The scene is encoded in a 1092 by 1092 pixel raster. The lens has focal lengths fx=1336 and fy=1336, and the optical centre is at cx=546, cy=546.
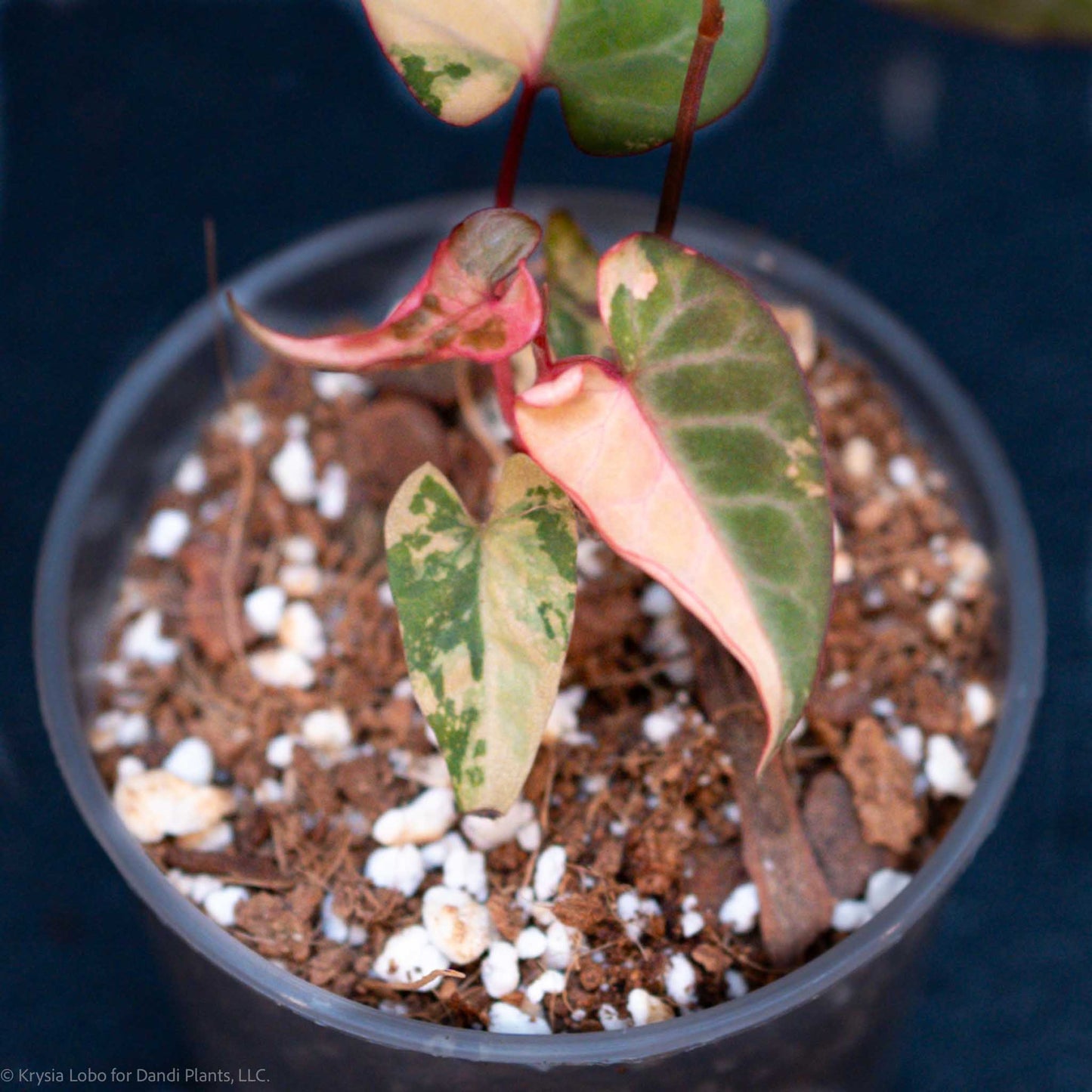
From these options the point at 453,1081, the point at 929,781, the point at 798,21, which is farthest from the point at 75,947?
the point at 798,21

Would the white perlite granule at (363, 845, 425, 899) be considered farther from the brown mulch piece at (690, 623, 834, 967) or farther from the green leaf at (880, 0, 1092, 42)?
the green leaf at (880, 0, 1092, 42)

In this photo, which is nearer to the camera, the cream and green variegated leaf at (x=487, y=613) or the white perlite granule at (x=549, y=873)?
the cream and green variegated leaf at (x=487, y=613)

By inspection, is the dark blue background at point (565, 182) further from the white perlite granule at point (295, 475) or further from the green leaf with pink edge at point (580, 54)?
the green leaf with pink edge at point (580, 54)

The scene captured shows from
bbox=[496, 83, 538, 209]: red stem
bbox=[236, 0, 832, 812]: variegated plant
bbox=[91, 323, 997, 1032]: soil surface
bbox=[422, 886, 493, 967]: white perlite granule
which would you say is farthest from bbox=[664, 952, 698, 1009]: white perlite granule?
bbox=[496, 83, 538, 209]: red stem

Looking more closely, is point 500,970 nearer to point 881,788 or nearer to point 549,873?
point 549,873

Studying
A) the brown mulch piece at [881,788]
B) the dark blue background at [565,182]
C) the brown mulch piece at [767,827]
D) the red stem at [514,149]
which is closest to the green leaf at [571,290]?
the red stem at [514,149]

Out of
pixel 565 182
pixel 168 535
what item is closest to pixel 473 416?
pixel 168 535
